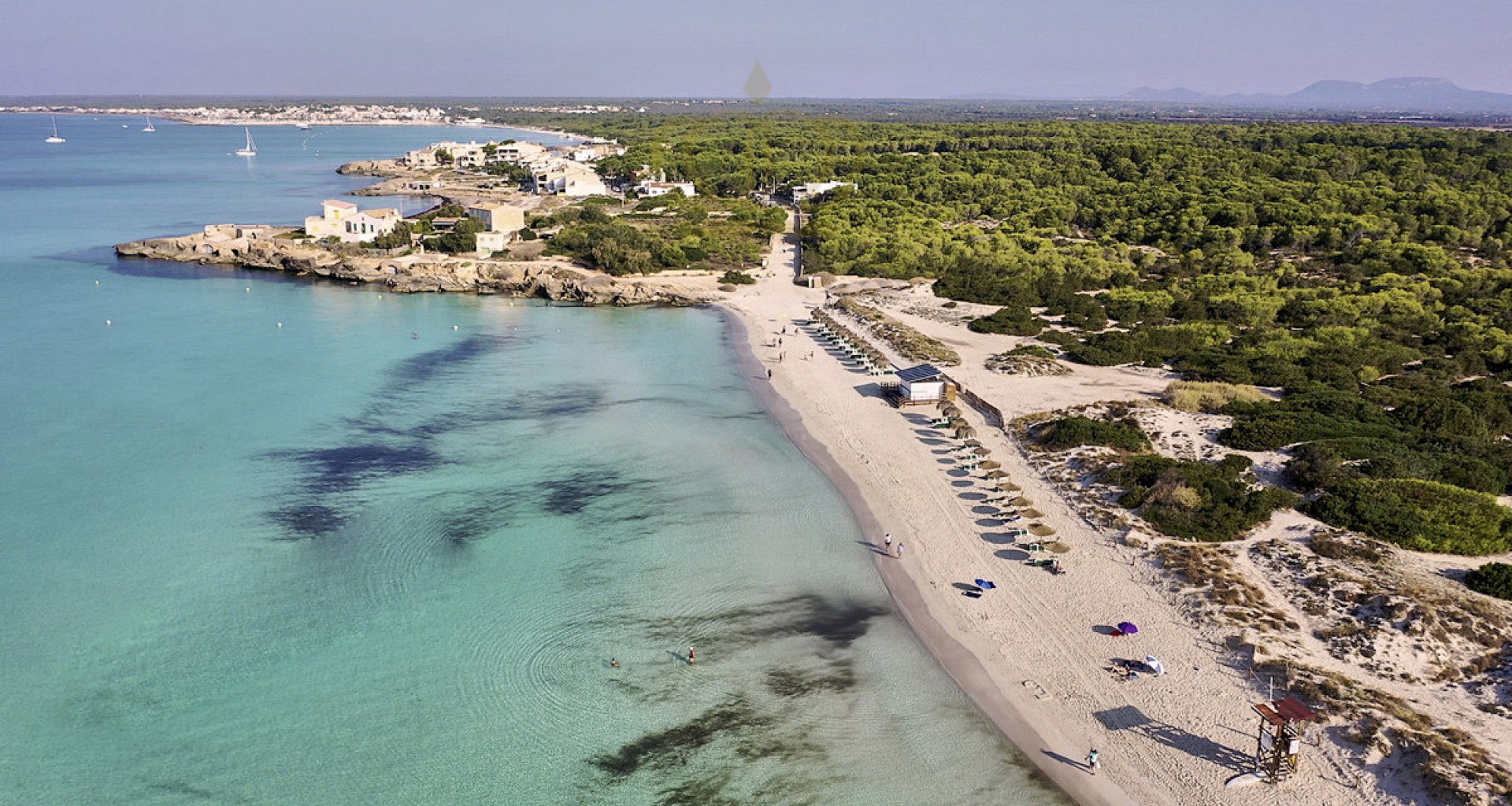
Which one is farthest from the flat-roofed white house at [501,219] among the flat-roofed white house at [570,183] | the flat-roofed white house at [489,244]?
the flat-roofed white house at [570,183]

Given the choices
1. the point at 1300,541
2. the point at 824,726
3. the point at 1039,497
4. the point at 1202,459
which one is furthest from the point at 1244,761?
the point at 1202,459

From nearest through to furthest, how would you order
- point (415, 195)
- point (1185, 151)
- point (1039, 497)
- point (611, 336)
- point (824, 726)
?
point (824, 726) → point (1039, 497) → point (611, 336) → point (1185, 151) → point (415, 195)

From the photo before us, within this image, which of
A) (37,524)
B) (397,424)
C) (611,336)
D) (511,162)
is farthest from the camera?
(511,162)

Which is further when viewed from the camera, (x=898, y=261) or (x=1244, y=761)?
(x=898, y=261)

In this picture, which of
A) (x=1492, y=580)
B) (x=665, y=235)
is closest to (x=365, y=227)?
(x=665, y=235)

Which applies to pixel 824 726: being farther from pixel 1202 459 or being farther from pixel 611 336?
pixel 611 336

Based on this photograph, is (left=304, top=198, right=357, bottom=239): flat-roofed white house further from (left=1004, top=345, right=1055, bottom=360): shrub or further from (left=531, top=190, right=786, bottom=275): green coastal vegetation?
(left=1004, top=345, right=1055, bottom=360): shrub

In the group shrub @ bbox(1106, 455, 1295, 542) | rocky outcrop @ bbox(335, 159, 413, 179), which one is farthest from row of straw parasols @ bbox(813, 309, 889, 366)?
rocky outcrop @ bbox(335, 159, 413, 179)
